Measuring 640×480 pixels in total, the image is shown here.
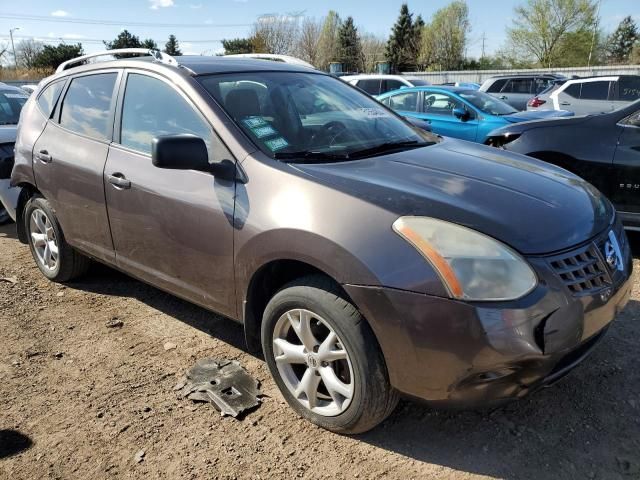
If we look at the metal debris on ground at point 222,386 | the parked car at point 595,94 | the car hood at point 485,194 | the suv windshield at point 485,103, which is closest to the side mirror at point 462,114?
the suv windshield at point 485,103

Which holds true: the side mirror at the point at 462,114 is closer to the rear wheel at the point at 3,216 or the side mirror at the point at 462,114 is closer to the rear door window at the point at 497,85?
the rear wheel at the point at 3,216

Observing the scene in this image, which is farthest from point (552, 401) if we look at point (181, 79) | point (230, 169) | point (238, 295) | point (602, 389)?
point (181, 79)

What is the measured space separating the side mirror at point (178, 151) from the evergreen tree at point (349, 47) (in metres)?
54.9

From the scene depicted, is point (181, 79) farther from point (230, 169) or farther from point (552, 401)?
point (552, 401)

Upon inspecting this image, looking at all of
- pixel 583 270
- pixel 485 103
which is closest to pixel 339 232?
pixel 583 270

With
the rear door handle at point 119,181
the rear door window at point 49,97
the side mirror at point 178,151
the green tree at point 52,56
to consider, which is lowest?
the rear door handle at point 119,181

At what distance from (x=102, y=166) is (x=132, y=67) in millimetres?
659

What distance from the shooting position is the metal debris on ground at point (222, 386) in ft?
9.15

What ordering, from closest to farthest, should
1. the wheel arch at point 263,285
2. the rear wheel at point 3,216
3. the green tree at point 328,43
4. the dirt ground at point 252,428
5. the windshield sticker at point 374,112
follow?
the dirt ground at point 252,428, the wheel arch at point 263,285, the windshield sticker at point 374,112, the rear wheel at point 3,216, the green tree at point 328,43

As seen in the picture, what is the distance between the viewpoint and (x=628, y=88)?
1211 cm

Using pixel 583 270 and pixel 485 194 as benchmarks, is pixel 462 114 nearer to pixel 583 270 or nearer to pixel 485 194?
pixel 485 194

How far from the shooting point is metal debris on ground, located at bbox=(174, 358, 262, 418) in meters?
2.79

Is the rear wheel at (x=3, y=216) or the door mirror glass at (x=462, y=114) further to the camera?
the door mirror glass at (x=462, y=114)

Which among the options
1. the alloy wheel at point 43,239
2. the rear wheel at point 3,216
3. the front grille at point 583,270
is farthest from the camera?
the rear wheel at point 3,216
